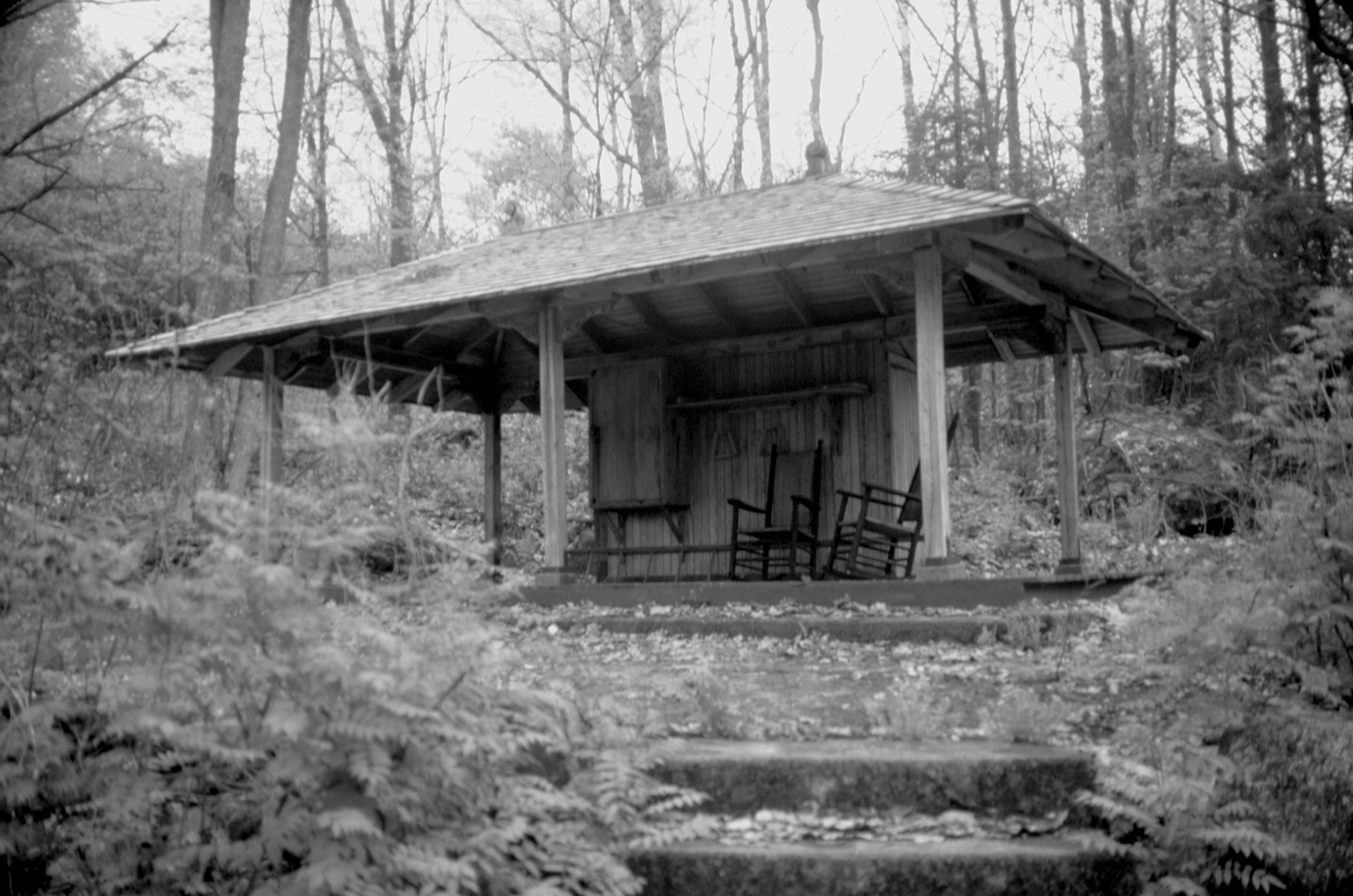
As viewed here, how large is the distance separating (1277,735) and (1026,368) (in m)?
18.6

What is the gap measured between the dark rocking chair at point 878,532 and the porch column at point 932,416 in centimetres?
33

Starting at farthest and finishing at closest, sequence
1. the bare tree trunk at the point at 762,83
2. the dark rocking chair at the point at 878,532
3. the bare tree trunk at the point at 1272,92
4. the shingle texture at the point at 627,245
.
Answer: the bare tree trunk at the point at 762,83 → the bare tree trunk at the point at 1272,92 → the dark rocking chair at the point at 878,532 → the shingle texture at the point at 627,245

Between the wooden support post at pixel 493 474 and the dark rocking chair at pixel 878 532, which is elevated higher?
the wooden support post at pixel 493 474

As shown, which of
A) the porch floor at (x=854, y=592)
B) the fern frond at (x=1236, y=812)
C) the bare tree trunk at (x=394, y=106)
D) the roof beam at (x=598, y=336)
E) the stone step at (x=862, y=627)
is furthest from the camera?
the bare tree trunk at (x=394, y=106)

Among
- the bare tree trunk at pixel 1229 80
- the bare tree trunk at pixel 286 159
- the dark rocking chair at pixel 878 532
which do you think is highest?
the bare tree trunk at pixel 1229 80

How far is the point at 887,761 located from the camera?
422cm

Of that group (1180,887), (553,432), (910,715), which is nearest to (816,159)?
(553,432)

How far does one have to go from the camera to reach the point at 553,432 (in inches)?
389

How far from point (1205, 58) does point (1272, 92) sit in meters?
5.20

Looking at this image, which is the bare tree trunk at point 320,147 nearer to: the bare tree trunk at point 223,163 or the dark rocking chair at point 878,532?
the bare tree trunk at point 223,163

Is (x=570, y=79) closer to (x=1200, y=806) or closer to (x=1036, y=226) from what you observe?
(x=1036, y=226)

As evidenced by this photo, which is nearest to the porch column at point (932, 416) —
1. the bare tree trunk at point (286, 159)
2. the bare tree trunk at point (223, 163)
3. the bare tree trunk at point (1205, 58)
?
the bare tree trunk at point (223, 163)

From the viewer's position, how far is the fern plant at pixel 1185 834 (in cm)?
359

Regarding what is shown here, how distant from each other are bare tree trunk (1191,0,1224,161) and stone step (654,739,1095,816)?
18.5 m
